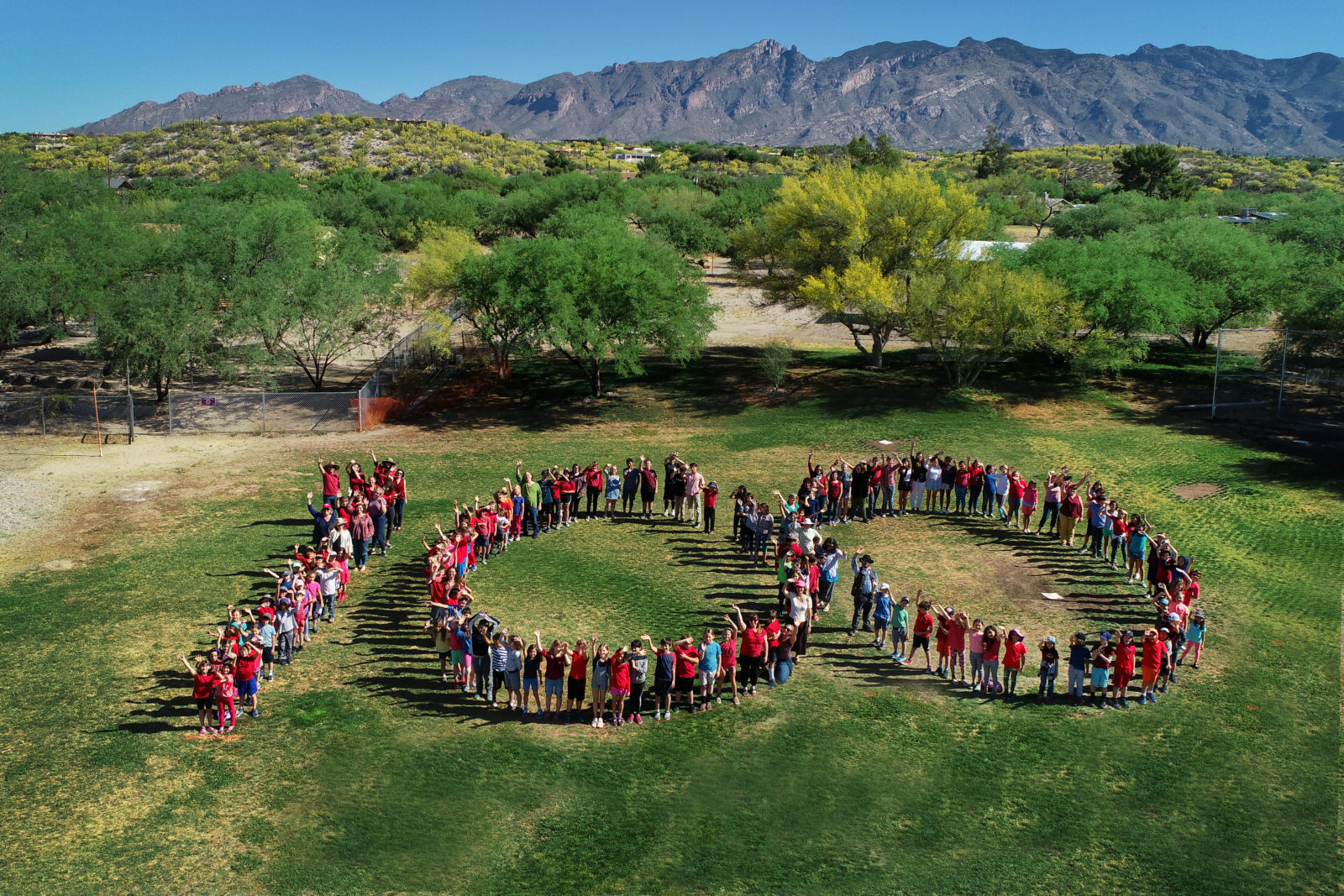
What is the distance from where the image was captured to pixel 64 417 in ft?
102

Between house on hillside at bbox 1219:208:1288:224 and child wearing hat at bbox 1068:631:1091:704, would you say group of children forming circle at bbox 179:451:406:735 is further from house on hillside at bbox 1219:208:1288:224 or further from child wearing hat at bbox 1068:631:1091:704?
house on hillside at bbox 1219:208:1288:224

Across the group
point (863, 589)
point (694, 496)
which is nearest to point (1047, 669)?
point (863, 589)

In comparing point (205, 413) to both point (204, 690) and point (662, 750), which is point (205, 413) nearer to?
point (204, 690)

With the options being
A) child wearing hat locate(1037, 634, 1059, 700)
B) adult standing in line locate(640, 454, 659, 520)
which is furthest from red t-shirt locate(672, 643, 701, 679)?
adult standing in line locate(640, 454, 659, 520)

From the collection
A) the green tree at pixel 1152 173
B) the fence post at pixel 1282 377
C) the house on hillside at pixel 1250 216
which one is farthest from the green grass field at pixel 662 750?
the green tree at pixel 1152 173

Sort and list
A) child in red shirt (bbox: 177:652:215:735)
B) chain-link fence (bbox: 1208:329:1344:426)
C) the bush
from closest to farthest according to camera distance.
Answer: child in red shirt (bbox: 177:652:215:735), chain-link fence (bbox: 1208:329:1344:426), the bush

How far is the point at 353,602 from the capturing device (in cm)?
1803

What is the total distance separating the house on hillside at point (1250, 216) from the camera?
63.2 meters

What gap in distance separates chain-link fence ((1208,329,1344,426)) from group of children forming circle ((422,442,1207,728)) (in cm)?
1349

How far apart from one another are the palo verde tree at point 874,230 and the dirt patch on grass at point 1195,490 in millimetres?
13270

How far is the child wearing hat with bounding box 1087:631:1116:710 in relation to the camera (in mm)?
14305

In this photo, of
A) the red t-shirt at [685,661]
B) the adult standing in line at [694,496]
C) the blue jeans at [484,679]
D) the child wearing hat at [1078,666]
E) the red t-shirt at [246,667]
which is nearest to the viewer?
the red t-shirt at [246,667]

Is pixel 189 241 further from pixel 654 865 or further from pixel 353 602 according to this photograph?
pixel 654 865

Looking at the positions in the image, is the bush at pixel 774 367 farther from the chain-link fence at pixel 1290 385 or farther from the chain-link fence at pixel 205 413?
the chain-link fence at pixel 1290 385
